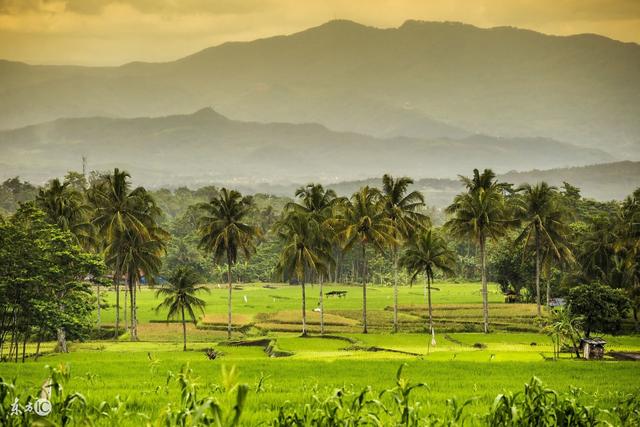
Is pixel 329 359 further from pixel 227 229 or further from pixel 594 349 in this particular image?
pixel 227 229

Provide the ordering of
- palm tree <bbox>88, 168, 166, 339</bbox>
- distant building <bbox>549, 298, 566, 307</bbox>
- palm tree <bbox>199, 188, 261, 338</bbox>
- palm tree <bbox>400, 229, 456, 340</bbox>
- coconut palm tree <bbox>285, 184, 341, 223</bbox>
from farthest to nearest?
distant building <bbox>549, 298, 566, 307</bbox>
coconut palm tree <bbox>285, 184, 341, 223</bbox>
palm tree <bbox>199, 188, 261, 338</bbox>
palm tree <bbox>88, 168, 166, 339</bbox>
palm tree <bbox>400, 229, 456, 340</bbox>

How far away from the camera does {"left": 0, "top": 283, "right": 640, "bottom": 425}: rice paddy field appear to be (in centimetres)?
2391

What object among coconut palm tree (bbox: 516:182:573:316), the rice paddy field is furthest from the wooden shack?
coconut palm tree (bbox: 516:182:573:316)

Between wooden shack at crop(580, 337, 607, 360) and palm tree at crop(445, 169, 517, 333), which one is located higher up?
palm tree at crop(445, 169, 517, 333)

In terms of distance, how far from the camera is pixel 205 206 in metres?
68.8

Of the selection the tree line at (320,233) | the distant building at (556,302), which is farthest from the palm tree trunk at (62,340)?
the distant building at (556,302)

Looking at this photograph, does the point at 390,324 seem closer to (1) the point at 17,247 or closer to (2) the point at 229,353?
(2) the point at 229,353

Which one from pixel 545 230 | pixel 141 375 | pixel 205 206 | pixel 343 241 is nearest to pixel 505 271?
pixel 545 230

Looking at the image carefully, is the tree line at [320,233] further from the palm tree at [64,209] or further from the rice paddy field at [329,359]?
the rice paddy field at [329,359]

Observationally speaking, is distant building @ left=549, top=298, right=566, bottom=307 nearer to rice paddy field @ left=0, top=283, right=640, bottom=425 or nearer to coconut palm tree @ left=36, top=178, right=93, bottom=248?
rice paddy field @ left=0, top=283, right=640, bottom=425

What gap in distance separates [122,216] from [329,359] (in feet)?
99.5

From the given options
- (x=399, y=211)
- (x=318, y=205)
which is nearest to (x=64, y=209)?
(x=318, y=205)

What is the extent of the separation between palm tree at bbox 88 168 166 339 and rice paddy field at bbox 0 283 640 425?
8825 mm

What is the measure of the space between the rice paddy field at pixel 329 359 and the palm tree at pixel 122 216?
8825mm
